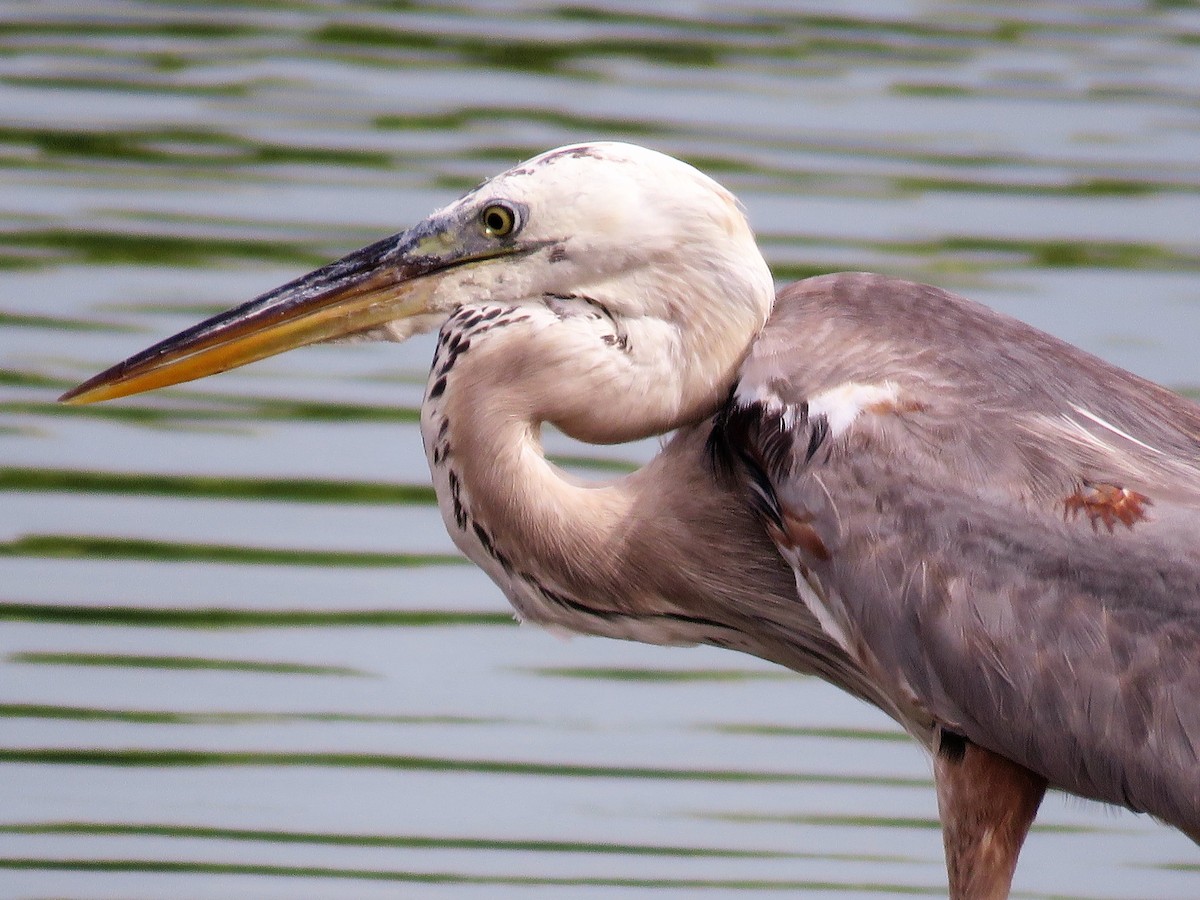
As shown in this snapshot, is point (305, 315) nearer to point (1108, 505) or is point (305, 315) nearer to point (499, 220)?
point (499, 220)

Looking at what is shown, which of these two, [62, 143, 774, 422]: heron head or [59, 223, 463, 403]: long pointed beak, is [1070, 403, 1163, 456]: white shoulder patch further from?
[59, 223, 463, 403]: long pointed beak

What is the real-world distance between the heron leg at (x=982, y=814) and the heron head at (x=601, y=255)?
0.84 metres

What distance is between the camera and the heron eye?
439 cm

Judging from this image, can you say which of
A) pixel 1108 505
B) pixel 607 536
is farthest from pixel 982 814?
pixel 607 536

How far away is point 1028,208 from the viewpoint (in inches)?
381

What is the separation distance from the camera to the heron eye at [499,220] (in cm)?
439

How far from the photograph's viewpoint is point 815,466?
14.1ft

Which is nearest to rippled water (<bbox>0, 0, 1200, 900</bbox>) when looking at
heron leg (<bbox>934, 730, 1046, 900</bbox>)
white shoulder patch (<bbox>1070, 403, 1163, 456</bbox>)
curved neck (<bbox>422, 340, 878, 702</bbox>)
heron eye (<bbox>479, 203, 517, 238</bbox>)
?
curved neck (<bbox>422, 340, 878, 702</bbox>)

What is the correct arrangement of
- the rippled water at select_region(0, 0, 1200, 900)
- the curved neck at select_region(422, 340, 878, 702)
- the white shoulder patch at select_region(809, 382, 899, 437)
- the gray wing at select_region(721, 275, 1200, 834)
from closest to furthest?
the gray wing at select_region(721, 275, 1200, 834), the white shoulder patch at select_region(809, 382, 899, 437), the curved neck at select_region(422, 340, 878, 702), the rippled water at select_region(0, 0, 1200, 900)

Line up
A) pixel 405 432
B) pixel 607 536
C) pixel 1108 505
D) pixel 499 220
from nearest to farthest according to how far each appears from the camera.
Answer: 1. pixel 1108 505
2. pixel 499 220
3. pixel 607 536
4. pixel 405 432

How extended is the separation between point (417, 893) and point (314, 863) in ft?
0.85

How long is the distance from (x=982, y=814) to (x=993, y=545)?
0.54 m

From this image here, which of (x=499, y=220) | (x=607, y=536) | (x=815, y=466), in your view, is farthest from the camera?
(x=607, y=536)

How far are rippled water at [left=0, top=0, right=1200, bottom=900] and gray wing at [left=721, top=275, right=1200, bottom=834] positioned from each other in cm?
134
